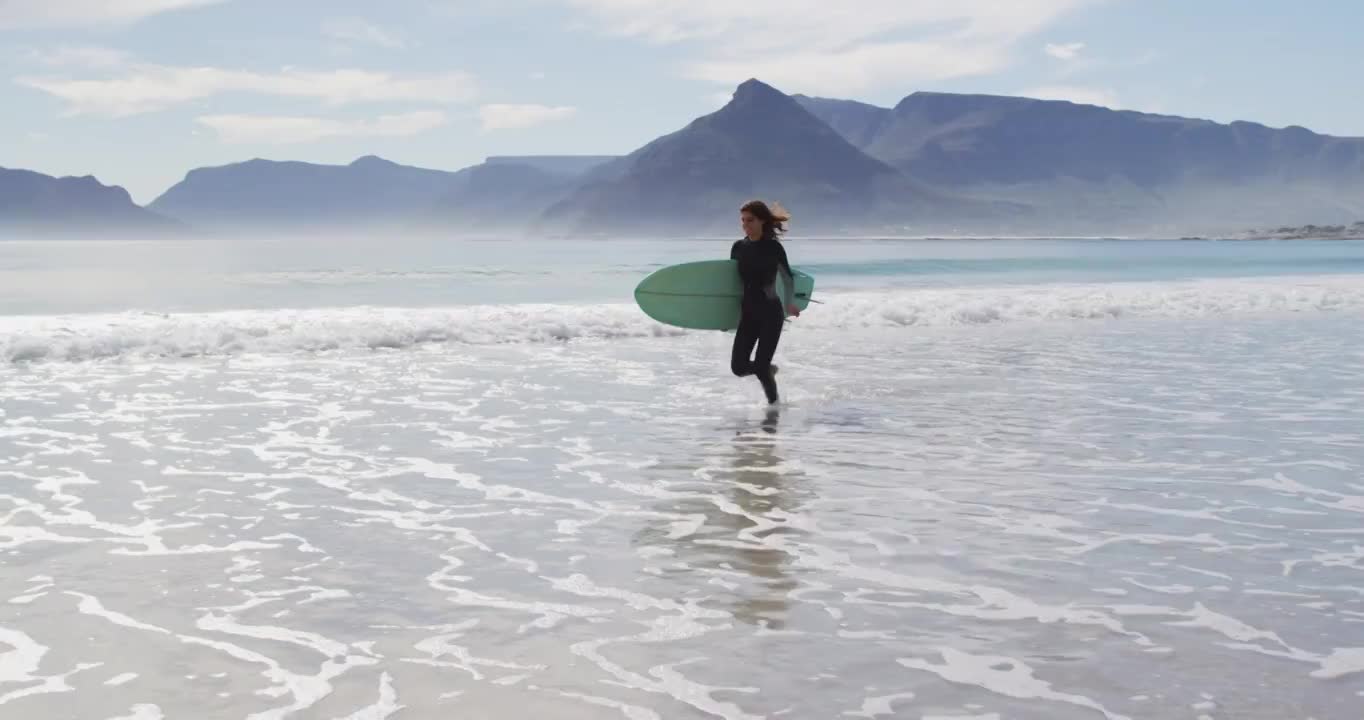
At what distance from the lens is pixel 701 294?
13367mm

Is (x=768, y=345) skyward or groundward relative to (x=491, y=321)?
skyward

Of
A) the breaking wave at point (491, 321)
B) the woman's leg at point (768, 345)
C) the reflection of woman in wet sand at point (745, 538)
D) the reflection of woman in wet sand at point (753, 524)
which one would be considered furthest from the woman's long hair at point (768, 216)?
the breaking wave at point (491, 321)

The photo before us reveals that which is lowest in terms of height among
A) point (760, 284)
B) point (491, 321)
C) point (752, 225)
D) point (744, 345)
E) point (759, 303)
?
point (491, 321)

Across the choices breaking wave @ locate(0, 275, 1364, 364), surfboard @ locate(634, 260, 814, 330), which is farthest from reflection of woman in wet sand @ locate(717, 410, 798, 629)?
breaking wave @ locate(0, 275, 1364, 364)

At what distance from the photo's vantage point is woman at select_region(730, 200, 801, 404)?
1123cm

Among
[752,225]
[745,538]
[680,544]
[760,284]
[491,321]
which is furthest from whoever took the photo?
[491,321]

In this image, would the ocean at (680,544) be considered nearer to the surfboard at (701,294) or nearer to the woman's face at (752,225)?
the surfboard at (701,294)

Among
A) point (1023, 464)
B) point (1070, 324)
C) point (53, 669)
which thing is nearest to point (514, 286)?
point (1070, 324)

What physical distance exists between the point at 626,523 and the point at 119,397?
25.9ft

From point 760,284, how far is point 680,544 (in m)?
5.54

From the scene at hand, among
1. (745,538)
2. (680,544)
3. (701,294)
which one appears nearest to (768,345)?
(701,294)

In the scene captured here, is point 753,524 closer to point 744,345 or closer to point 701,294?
point 744,345

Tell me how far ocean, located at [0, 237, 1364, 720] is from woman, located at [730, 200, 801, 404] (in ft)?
2.09

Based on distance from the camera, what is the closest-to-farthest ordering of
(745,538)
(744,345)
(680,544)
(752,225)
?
(680,544) → (745,538) → (752,225) → (744,345)
